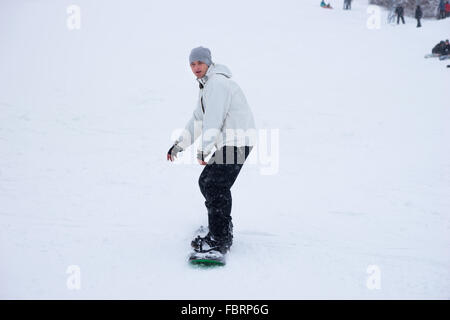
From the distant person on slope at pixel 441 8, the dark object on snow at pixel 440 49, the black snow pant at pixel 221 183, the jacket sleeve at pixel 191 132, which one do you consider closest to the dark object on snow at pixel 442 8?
the distant person on slope at pixel 441 8

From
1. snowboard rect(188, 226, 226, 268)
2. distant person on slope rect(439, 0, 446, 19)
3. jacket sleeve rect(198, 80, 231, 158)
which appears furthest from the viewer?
distant person on slope rect(439, 0, 446, 19)

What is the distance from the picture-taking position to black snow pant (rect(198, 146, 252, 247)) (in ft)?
10.4

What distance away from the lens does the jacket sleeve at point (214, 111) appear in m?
3.01

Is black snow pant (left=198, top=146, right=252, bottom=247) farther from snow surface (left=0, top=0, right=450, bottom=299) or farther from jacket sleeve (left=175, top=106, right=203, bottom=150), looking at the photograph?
jacket sleeve (left=175, top=106, right=203, bottom=150)

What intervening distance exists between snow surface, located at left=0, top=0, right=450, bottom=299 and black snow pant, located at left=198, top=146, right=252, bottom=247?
0.36m

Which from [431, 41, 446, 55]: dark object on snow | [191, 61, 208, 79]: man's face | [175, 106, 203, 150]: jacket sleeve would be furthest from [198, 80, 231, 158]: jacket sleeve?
[431, 41, 446, 55]: dark object on snow

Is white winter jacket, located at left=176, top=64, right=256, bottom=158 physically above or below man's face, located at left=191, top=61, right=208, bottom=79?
below

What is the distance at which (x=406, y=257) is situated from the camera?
350 cm

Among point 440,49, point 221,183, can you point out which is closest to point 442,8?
point 440,49

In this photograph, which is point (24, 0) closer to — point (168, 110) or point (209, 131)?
point (168, 110)

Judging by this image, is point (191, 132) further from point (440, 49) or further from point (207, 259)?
point (440, 49)

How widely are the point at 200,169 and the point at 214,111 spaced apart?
9.31ft

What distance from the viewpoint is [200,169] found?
5.78 m
